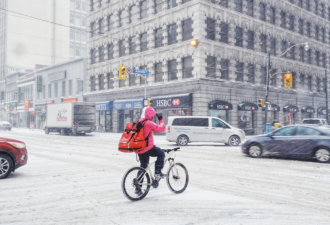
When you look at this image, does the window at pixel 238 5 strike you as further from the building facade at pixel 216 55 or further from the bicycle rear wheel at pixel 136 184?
the bicycle rear wheel at pixel 136 184

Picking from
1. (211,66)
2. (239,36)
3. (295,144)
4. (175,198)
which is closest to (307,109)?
(239,36)

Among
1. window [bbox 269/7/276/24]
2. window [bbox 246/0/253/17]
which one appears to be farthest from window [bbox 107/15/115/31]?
window [bbox 269/7/276/24]

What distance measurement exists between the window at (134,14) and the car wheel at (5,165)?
92.5 feet

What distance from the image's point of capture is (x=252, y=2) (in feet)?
107

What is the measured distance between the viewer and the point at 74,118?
31.2 metres

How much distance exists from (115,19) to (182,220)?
3518cm

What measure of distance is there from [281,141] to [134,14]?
2647 centimetres

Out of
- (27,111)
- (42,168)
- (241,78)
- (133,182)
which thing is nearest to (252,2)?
(241,78)

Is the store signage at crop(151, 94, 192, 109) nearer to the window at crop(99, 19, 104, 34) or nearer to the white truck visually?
the white truck

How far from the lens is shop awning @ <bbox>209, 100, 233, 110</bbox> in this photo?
27.9m

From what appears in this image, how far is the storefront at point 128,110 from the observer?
109ft

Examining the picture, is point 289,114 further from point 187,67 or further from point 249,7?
point 187,67

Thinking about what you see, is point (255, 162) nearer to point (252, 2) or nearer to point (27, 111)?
point (252, 2)

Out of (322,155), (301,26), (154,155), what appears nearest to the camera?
(154,155)
